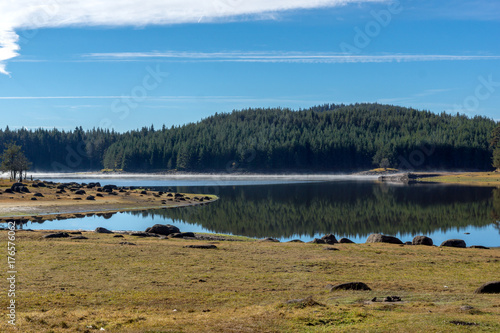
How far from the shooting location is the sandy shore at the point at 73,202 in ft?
200

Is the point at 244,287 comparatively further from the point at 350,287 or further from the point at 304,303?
A: the point at 304,303

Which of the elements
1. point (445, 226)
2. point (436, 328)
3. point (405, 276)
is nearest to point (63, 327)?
point (436, 328)

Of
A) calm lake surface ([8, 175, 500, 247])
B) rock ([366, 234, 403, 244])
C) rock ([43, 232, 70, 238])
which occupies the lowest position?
calm lake surface ([8, 175, 500, 247])

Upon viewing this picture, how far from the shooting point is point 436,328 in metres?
13.2

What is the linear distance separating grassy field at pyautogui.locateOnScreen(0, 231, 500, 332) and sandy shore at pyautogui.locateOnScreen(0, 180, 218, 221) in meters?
27.6

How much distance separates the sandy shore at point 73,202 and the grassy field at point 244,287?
27.6 metres

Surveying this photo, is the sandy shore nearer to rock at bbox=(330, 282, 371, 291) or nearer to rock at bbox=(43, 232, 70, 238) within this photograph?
rock at bbox=(43, 232, 70, 238)

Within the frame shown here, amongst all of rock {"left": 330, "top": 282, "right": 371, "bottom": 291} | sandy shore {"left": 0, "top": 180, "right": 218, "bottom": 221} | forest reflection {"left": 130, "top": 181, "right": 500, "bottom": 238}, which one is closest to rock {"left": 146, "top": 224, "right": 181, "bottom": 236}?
forest reflection {"left": 130, "top": 181, "right": 500, "bottom": 238}

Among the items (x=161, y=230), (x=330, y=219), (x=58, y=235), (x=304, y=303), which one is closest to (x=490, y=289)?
(x=304, y=303)

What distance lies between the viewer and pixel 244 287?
20.7 metres

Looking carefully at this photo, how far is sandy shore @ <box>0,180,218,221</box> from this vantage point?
6094cm

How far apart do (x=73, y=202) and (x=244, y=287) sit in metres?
56.5

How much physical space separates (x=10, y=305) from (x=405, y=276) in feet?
56.8

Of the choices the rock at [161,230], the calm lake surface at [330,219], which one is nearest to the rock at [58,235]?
the rock at [161,230]
